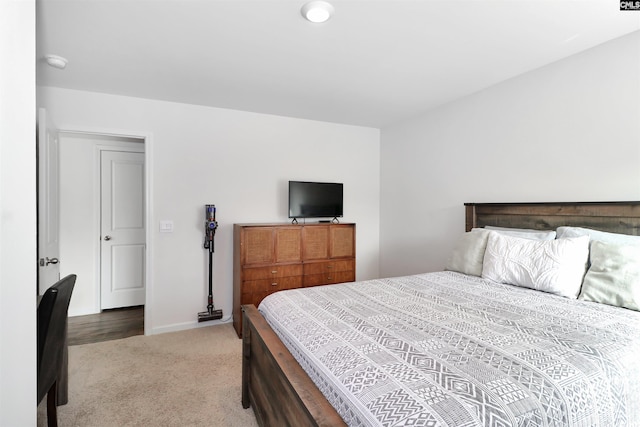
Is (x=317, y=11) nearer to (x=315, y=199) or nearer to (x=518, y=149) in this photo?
(x=518, y=149)

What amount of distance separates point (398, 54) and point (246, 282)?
252 cm

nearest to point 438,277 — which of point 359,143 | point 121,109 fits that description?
point 359,143

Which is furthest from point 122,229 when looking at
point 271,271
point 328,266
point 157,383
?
point 328,266

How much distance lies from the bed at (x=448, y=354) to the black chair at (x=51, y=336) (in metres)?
0.98

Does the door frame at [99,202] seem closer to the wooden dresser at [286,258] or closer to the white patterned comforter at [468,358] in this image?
the wooden dresser at [286,258]

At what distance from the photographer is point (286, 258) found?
3436 mm

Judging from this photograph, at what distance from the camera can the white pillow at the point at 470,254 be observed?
252 cm

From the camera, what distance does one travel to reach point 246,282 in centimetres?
325

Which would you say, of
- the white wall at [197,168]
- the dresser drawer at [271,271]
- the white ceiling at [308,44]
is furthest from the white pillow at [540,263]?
the white wall at [197,168]

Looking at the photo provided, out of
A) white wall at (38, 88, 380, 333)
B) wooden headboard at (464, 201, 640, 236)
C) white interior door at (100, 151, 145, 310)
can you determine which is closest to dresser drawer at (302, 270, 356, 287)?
white wall at (38, 88, 380, 333)

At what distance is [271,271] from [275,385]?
1901 millimetres

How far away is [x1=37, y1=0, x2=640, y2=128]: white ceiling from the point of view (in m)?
1.82

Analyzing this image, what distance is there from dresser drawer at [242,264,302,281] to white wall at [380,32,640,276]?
1485mm

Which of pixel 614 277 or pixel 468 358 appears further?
pixel 614 277
